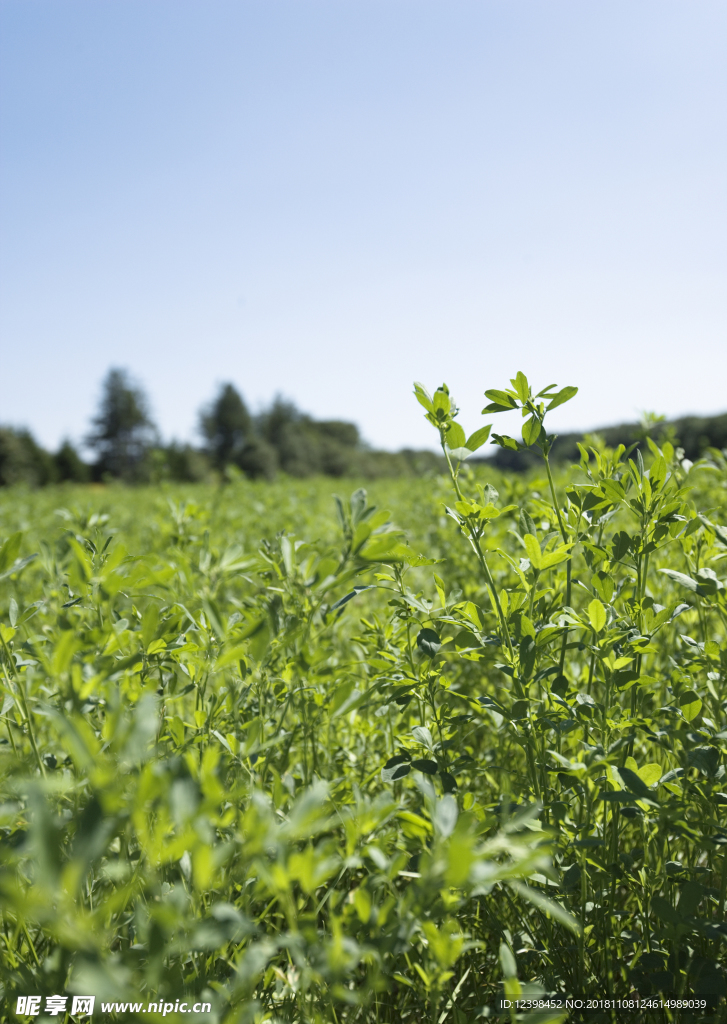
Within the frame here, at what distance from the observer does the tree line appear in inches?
1465

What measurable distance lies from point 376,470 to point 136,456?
28.6 metres

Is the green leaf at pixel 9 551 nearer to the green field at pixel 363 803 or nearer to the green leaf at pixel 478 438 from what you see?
the green field at pixel 363 803

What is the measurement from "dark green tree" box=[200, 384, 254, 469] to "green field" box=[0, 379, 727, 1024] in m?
43.1

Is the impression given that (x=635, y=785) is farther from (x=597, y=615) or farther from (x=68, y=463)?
(x=68, y=463)

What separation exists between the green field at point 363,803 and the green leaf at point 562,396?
0.02m

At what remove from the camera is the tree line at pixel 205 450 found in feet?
122

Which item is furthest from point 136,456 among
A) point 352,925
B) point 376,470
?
point 352,925

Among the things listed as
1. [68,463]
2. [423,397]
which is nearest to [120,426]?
[68,463]

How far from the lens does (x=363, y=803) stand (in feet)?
3.05

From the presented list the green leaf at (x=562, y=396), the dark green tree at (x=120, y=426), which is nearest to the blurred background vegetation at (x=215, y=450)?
the dark green tree at (x=120, y=426)

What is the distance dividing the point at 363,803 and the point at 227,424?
151 ft

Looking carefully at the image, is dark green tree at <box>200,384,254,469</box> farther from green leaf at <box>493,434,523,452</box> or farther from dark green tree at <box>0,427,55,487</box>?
green leaf at <box>493,434,523,452</box>

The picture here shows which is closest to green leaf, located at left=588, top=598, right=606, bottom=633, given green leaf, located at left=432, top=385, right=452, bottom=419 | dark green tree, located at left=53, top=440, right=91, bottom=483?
green leaf, located at left=432, top=385, right=452, bottom=419

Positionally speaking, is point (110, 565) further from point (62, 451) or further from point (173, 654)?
point (62, 451)
